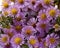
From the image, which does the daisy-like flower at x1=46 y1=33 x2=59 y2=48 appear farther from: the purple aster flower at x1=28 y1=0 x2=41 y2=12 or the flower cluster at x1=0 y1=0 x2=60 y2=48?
the purple aster flower at x1=28 y1=0 x2=41 y2=12

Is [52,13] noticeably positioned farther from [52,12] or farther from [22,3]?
[22,3]

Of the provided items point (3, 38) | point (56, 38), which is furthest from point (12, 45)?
point (56, 38)

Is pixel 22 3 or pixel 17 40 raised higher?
pixel 22 3

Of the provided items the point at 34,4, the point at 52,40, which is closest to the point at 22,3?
the point at 34,4

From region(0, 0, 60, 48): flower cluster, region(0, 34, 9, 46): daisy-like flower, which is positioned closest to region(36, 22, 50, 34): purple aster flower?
region(0, 0, 60, 48): flower cluster

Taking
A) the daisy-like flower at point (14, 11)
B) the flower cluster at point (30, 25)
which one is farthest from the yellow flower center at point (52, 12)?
the daisy-like flower at point (14, 11)

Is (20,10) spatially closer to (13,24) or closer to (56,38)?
(13,24)
